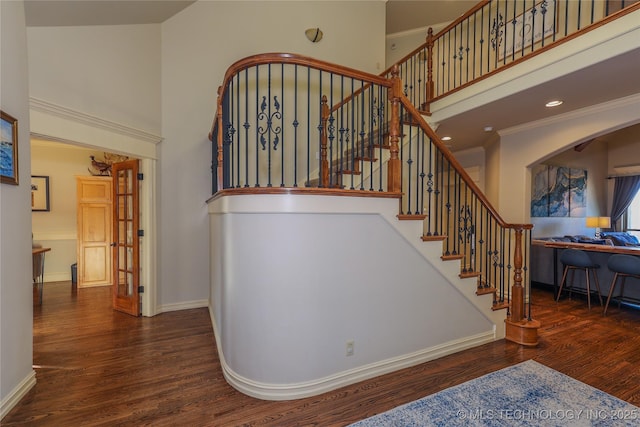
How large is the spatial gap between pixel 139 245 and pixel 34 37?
244 centimetres

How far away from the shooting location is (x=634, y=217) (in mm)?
7020

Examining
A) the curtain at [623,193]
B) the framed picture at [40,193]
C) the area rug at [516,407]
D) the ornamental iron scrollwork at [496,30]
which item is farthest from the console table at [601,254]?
the framed picture at [40,193]

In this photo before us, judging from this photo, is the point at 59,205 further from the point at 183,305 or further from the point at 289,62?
the point at 289,62

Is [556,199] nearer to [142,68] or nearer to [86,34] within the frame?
[142,68]

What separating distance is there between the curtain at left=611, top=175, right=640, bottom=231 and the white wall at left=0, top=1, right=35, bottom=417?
9.98m

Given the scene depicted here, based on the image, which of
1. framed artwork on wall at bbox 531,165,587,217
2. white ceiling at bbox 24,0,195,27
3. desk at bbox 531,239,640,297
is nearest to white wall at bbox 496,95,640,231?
desk at bbox 531,239,640,297

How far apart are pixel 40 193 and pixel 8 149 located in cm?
490

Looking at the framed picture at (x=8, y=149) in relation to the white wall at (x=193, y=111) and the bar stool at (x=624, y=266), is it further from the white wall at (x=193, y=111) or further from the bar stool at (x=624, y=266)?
the bar stool at (x=624, y=266)

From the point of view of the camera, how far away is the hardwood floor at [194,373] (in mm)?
2084

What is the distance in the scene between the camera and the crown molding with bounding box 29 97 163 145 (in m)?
2.91

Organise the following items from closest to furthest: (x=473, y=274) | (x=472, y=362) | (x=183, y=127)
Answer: (x=472, y=362), (x=473, y=274), (x=183, y=127)

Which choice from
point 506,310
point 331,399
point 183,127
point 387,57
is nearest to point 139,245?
point 183,127

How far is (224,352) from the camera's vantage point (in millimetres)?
2646

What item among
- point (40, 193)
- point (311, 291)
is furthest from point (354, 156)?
point (40, 193)
